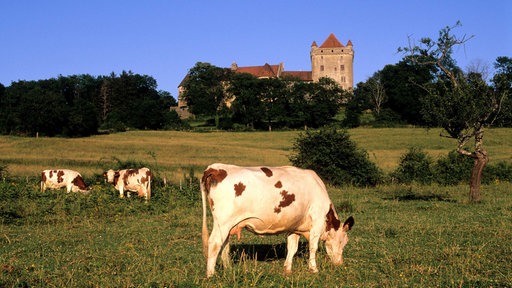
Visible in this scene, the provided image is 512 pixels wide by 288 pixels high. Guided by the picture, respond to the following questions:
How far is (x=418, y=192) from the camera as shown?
26188mm

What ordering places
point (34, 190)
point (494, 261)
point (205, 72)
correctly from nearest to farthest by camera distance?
point (494, 261) < point (34, 190) < point (205, 72)

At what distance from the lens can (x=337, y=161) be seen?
31781 millimetres

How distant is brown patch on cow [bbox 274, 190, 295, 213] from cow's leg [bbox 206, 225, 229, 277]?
101 centimetres

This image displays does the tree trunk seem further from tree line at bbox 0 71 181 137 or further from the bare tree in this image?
the bare tree

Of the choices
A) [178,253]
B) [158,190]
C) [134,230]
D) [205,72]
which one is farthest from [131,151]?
[205,72]

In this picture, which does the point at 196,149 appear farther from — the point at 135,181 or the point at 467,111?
the point at 467,111

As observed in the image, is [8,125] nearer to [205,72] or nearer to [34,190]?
[205,72]

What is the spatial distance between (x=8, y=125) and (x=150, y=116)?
25859 millimetres

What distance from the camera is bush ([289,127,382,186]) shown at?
31516 millimetres

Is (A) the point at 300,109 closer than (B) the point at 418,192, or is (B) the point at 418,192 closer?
(B) the point at 418,192

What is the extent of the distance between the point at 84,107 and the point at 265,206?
83033 millimetres

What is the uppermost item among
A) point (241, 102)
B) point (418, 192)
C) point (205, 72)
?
point (205, 72)

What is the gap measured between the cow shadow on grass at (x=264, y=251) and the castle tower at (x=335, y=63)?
6025 inches

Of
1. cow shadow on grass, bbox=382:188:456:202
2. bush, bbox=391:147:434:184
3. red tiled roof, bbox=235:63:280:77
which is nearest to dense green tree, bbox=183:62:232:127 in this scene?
red tiled roof, bbox=235:63:280:77
